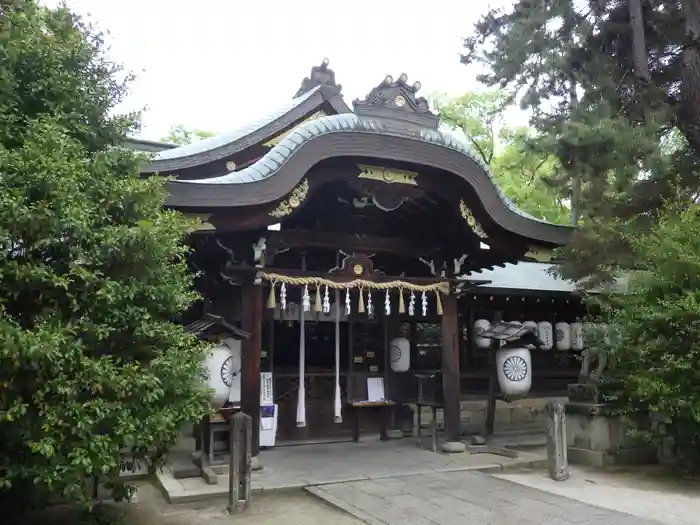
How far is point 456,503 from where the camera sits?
6.14 m

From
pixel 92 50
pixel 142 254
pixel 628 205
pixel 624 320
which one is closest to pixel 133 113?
pixel 92 50

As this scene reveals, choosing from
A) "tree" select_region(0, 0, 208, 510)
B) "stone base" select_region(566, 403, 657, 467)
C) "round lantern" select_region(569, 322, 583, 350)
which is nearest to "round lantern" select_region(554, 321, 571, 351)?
"round lantern" select_region(569, 322, 583, 350)

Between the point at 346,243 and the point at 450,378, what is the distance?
2448 mm

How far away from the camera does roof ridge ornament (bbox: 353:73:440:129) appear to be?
7918 mm

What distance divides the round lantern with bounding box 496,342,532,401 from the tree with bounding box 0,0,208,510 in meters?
5.36

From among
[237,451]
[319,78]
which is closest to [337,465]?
[237,451]

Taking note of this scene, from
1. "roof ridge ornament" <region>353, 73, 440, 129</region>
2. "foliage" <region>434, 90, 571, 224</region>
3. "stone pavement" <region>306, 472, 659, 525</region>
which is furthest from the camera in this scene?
"foliage" <region>434, 90, 571, 224</region>

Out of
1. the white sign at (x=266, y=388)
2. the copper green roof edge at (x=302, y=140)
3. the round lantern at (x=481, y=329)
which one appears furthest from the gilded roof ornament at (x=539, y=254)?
the white sign at (x=266, y=388)

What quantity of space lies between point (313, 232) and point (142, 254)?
165 inches

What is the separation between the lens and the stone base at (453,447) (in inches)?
342

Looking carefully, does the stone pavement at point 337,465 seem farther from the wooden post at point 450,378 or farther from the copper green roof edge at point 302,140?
the copper green roof edge at point 302,140

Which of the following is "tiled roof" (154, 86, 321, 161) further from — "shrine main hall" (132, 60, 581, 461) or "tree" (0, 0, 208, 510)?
"tree" (0, 0, 208, 510)

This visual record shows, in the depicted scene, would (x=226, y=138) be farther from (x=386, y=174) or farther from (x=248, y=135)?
(x=386, y=174)

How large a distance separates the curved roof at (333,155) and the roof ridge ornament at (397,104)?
5.7 inches
